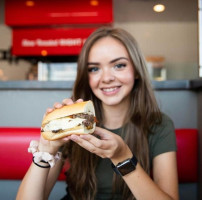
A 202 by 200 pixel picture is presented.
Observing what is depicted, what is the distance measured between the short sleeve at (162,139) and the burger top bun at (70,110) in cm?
44

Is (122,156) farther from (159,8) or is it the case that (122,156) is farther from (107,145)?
(159,8)

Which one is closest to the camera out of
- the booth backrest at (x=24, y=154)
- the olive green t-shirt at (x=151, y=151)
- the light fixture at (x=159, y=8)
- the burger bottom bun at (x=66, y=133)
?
the burger bottom bun at (x=66, y=133)

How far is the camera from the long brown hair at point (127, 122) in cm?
166

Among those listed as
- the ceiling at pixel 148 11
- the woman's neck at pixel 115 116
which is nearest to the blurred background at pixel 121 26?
the ceiling at pixel 148 11

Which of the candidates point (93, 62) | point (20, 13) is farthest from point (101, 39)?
point (20, 13)

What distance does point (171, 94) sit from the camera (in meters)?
2.39

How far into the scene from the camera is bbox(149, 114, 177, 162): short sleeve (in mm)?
1575

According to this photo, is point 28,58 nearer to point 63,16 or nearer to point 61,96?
point 63,16

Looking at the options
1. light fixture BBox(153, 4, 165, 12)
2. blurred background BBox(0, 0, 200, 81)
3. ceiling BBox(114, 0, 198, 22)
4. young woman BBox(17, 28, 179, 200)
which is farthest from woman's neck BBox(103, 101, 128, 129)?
light fixture BBox(153, 4, 165, 12)

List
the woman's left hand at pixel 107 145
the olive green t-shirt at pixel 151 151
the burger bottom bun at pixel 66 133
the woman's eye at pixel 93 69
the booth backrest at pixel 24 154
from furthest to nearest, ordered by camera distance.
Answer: the booth backrest at pixel 24 154
the woman's eye at pixel 93 69
the olive green t-shirt at pixel 151 151
the burger bottom bun at pixel 66 133
the woman's left hand at pixel 107 145

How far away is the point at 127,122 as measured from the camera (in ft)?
5.81

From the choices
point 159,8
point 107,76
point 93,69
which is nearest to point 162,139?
point 107,76

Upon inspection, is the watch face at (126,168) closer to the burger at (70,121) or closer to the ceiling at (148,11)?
the burger at (70,121)

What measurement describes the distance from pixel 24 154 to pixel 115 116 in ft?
2.56
